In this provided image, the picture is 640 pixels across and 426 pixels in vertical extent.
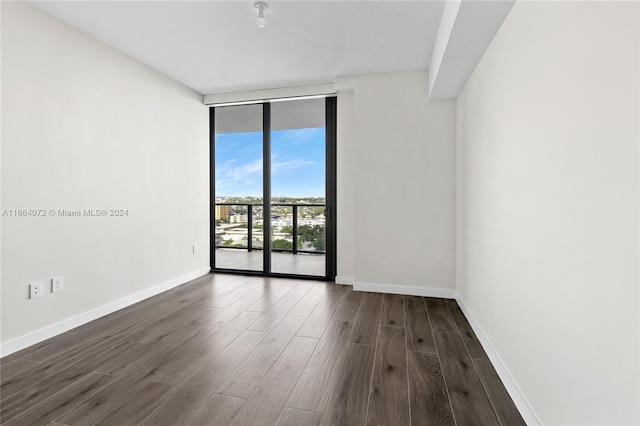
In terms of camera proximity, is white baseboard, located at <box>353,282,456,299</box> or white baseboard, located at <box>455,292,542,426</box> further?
white baseboard, located at <box>353,282,456,299</box>

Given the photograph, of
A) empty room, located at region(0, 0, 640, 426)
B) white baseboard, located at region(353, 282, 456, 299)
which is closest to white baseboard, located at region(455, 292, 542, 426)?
empty room, located at region(0, 0, 640, 426)

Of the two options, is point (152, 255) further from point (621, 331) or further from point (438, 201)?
point (621, 331)

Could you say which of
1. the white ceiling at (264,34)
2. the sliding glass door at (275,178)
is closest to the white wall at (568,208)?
the white ceiling at (264,34)

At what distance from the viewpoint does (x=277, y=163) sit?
4.38 meters

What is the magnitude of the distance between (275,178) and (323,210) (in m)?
0.82

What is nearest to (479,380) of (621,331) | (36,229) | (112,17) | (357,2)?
(621,331)

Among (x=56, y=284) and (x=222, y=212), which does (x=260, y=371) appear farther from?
(x=222, y=212)

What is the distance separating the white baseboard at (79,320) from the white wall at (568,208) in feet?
10.4

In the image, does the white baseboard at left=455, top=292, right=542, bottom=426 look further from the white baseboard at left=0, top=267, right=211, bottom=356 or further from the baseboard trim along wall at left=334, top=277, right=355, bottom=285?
the white baseboard at left=0, top=267, right=211, bottom=356

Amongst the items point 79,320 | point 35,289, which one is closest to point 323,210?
point 79,320

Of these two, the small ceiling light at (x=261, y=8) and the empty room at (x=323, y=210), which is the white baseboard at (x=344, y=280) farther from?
the small ceiling light at (x=261, y=8)

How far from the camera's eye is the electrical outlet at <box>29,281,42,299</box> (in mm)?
2279

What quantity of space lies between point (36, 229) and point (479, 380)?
319 cm

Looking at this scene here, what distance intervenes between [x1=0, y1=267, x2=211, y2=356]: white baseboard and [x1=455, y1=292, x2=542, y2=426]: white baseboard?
314 cm
